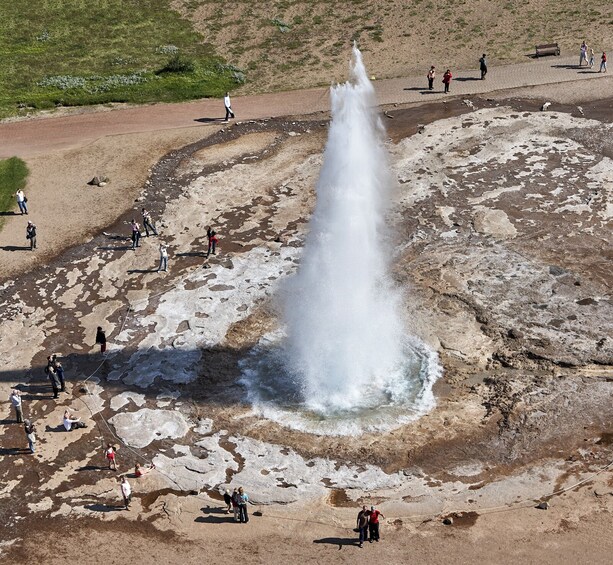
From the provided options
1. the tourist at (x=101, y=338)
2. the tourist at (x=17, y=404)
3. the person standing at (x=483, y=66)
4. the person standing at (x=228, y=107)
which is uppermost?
the person standing at (x=483, y=66)

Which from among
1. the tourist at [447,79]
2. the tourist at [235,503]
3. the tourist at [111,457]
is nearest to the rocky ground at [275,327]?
the tourist at [111,457]

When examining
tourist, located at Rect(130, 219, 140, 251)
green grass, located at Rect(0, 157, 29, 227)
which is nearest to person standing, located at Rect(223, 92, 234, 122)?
green grass, located at Rect(0, 157, 29, 227)

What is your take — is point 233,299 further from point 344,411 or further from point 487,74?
point 487,74

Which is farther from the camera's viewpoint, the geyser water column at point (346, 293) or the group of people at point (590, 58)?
the group of people at point (590, 58)

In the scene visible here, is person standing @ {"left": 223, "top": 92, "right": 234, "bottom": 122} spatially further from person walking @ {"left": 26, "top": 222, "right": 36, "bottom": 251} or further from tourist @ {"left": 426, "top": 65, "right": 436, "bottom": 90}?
person walking @ {"left": 26, "top": 222, "right": 36, "bottom": 251}

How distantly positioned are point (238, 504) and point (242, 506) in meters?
0.14

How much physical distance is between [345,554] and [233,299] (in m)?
15.2

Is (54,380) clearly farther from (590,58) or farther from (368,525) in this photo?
(590,58)

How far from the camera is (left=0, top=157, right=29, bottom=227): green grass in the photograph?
48694 millimetres

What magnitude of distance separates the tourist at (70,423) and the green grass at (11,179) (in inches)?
724

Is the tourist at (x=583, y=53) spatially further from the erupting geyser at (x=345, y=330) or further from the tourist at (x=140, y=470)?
the tourist at (x=140, y=470)

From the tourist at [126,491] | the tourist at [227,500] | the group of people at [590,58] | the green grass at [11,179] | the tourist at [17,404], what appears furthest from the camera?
the group of people at [590,58]

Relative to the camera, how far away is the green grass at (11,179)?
48694 mm

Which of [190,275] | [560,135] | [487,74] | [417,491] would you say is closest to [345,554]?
[417,491]
